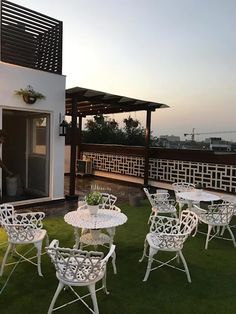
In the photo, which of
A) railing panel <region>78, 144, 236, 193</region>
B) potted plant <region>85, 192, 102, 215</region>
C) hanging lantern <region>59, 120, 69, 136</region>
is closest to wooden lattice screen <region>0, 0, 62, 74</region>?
hanging lantern <region>59, 120, 69, 136</region>

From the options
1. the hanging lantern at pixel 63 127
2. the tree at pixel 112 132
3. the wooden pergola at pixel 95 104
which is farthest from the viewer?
the tree at pixel 112 132

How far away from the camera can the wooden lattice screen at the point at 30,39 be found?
6031mm

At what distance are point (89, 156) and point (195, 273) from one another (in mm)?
9288

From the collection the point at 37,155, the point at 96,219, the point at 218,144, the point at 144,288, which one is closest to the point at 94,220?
the point at 96,219

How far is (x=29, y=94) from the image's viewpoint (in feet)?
20.2

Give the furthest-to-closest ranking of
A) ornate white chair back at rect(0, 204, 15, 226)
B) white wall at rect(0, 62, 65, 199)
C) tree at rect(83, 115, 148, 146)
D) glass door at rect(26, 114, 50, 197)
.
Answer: tree at rect(83, 115, 148, 146)
glass door at rect(26, 114, 50, 197)
white wall at rect(0, 62, 65, 199)
ornate white chair back at rect(0, 204, 15, 226)

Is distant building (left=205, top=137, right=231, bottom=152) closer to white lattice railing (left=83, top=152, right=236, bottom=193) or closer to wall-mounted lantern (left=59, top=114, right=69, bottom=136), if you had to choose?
white lattice railing (left=83, top=152, right=236, bottom=193)

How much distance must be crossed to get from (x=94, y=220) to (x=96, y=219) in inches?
1.8

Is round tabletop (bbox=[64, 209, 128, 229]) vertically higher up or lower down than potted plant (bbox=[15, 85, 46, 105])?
lower down

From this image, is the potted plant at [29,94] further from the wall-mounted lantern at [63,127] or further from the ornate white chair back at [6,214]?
the ornate white chair back at [6,214]

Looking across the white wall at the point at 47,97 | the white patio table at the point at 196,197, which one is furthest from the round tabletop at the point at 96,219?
the white wall at the point at 47,97

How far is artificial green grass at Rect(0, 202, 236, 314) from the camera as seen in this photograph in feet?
8.78

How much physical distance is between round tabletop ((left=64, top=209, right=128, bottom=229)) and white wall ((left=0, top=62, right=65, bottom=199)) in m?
3.32

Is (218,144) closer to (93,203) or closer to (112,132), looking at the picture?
(112,132)
